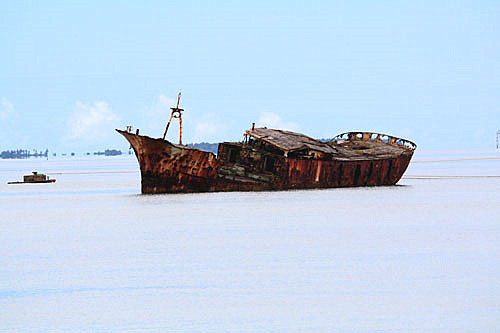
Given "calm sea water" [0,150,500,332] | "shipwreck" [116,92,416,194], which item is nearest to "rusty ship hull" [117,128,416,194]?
"shipwreck" [116,92,416,194]

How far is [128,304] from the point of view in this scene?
1862cm

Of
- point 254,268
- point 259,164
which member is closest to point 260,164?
point 259,164

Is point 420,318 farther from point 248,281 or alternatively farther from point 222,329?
point 248,281

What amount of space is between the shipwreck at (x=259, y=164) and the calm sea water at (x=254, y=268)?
8.76 feet

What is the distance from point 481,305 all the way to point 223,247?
12.6 meters

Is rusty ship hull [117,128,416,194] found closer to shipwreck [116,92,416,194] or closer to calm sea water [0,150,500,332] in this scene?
shipwreck [116,92,416,194]

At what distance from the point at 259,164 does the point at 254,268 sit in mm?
25723

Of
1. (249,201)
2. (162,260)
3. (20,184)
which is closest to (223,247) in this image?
(162,260)

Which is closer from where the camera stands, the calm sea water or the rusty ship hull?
the calm sea water

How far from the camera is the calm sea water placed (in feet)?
56.1

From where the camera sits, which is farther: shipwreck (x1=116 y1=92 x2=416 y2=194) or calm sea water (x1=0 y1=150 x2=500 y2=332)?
shipwreck (x1=116 y1=92 x2=416 y2=194)

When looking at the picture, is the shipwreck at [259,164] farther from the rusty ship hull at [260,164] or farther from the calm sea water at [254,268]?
the calm sea water at [254,268]

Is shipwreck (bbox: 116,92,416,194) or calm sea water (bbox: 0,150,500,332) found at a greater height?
shipwreck (bbox: 116,92,416,194)

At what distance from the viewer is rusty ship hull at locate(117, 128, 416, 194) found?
146 feet
